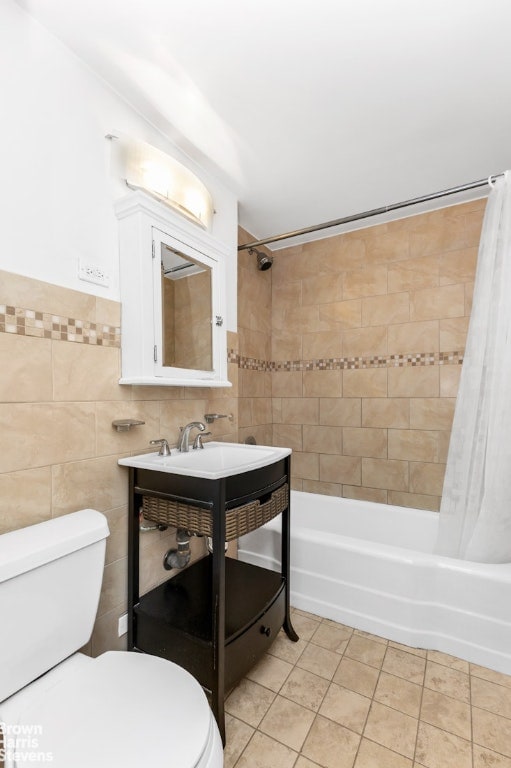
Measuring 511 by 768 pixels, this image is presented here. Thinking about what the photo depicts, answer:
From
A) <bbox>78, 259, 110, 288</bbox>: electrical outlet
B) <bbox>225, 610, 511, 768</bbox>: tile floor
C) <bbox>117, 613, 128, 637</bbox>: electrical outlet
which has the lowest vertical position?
<bbox>225, 610, 511, 768</bbox>: tile floor

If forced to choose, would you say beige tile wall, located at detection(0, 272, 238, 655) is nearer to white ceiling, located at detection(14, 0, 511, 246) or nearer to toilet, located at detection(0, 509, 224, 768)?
toilet, located at detection(0, 509, 224, 768)

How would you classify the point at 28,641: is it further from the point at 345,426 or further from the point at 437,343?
the point at 437,343

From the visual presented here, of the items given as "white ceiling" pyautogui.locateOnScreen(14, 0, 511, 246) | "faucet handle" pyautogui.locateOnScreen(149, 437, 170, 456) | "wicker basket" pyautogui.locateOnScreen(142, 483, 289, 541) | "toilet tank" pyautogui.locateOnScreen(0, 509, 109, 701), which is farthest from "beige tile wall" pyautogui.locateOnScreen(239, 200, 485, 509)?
"toilet tank" pyautogui.locateOnScreen(0, 509, 109, 701)

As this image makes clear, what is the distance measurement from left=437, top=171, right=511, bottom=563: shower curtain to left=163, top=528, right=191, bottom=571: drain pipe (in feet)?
4.05

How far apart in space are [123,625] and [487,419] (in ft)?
5.79

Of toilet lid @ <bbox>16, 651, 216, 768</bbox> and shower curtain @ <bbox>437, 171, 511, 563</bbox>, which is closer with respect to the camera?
toilet lid @ <bbox>16, 651, 216, 768</bbox>

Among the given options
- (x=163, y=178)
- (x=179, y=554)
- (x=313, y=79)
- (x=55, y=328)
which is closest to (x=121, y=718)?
(x=179, y=554)

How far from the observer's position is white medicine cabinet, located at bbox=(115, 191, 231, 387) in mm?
1422

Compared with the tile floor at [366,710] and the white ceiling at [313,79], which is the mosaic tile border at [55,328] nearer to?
the white ceiling at [313,79]

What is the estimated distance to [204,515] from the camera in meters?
1.25

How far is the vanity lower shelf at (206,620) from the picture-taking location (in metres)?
1.29

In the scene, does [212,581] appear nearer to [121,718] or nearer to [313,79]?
[121,718]

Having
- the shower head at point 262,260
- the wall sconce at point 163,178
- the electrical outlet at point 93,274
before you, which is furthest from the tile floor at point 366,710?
the shower head at point 262,260

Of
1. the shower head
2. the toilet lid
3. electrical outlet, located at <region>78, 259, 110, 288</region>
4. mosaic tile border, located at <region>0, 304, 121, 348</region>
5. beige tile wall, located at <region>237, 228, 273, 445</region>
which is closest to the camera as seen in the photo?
the toilet lid
